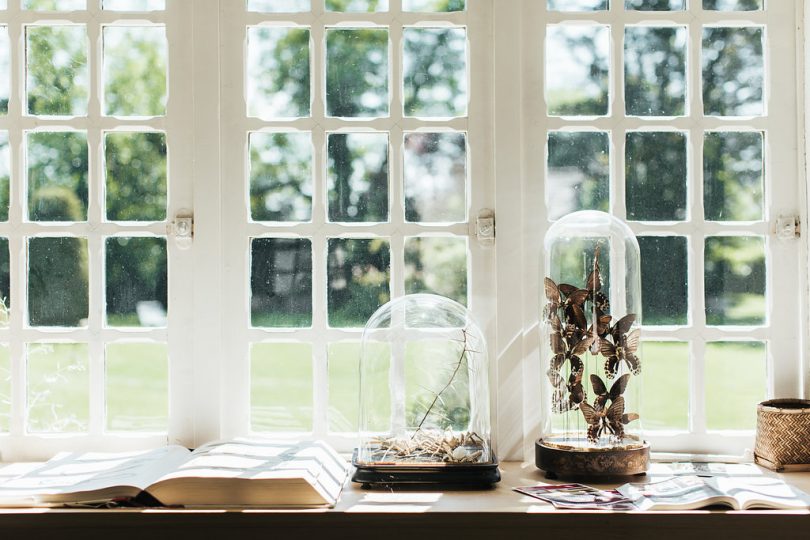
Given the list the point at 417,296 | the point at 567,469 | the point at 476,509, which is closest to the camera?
the point at 476,509

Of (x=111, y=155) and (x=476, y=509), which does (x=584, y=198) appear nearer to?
(x=476, y=509)

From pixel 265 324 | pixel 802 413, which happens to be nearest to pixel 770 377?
pixel 802 413

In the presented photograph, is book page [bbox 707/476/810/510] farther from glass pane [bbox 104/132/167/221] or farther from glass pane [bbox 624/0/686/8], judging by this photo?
glass pane [bbox 104/132/167/221]

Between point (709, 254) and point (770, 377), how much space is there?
1.17 ft

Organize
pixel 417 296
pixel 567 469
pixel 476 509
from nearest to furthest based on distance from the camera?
pixel 476 509 → pixel 567 469 → pixel 417 296

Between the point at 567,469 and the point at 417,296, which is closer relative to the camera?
the point at 567,469

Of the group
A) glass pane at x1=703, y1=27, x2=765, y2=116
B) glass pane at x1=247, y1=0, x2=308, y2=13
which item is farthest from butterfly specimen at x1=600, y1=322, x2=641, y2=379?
glass pane at x1=247, y1=0, x2=308, y2=13

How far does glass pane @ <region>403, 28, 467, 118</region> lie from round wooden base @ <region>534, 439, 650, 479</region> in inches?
36.1

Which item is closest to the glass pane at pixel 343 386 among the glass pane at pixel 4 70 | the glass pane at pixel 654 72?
the glass pane at pixel 654 72

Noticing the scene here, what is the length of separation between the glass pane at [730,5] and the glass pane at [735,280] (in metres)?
0.61

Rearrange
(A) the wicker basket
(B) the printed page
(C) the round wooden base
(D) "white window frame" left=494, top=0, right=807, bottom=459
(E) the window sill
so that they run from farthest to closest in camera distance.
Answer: (D) "white window frame" left=494, top=0, right=807, bottom=459
(A) the wicker basket
(C) the round wooden base
(B) the printed page
(E) the window sill

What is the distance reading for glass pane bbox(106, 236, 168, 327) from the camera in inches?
81.7

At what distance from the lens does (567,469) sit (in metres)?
1.76

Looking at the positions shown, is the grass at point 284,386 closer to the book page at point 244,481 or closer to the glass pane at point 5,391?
the glass pane at point 5,391
